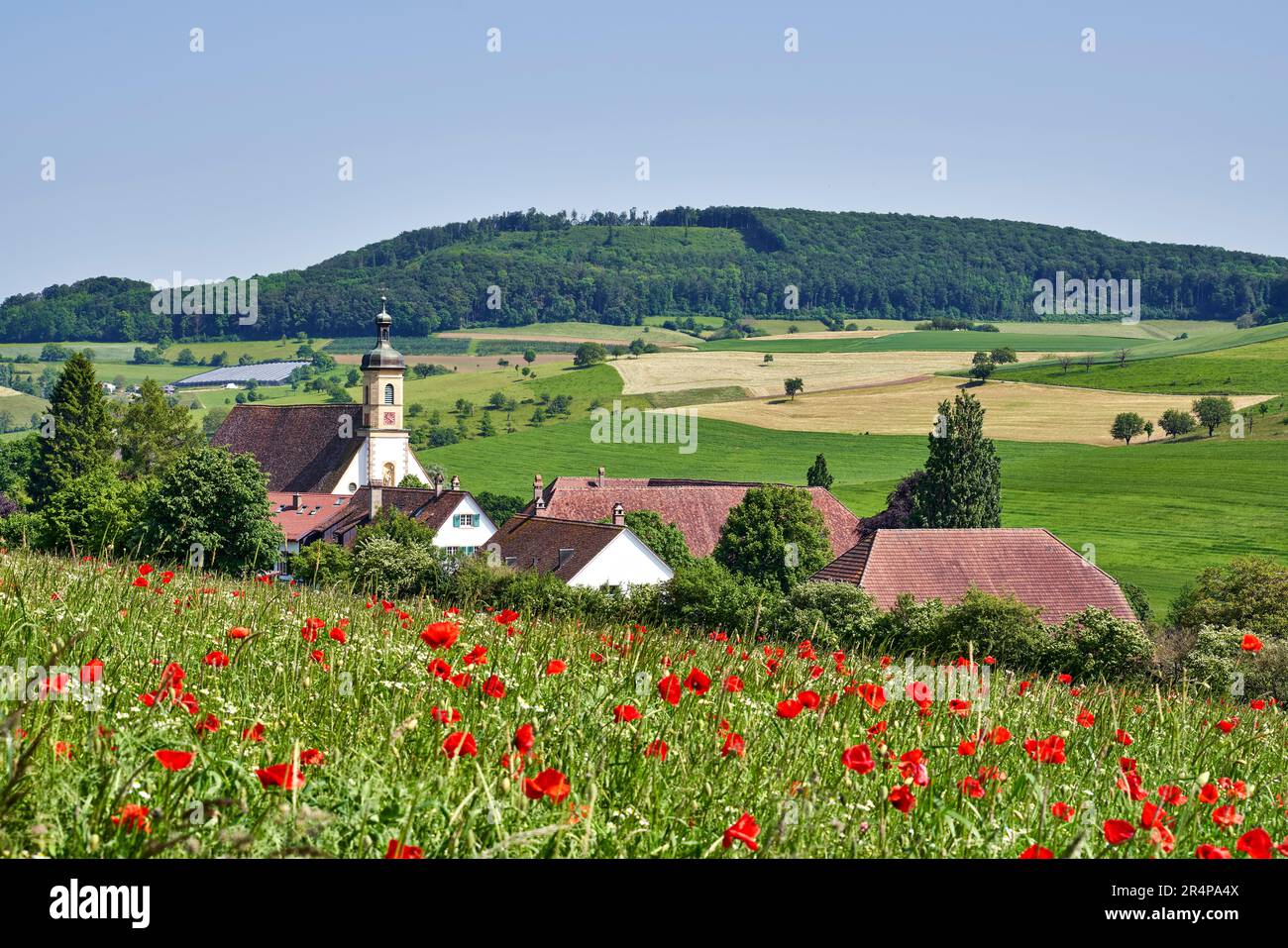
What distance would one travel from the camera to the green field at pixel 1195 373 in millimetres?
111375

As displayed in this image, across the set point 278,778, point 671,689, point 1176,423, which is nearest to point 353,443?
point 1176,423

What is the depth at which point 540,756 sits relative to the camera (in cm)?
415

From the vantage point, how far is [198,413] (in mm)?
147125

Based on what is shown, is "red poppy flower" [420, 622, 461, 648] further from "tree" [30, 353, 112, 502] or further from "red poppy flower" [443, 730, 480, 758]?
"tree" [30, 353, 112, 502]

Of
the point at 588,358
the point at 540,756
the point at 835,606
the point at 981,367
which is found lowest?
the point at 835,606

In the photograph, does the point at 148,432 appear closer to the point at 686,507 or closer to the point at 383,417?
the point at 383,417

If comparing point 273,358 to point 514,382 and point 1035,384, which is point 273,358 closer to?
point 514,382

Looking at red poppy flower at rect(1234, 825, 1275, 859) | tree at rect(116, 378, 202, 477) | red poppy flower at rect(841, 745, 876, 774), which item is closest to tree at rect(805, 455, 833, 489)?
tree at rect(116, 378, 202, 477)

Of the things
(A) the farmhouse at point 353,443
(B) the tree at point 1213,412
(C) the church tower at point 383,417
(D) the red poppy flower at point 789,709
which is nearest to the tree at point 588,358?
(A) the farmhouse at point 353,443

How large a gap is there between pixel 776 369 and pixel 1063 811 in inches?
5648

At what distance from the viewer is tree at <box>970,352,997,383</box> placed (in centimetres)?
13036

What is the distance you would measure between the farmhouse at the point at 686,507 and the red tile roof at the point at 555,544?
30.9 ft

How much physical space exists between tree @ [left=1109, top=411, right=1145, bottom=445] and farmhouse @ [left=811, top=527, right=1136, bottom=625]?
55.2 meters
